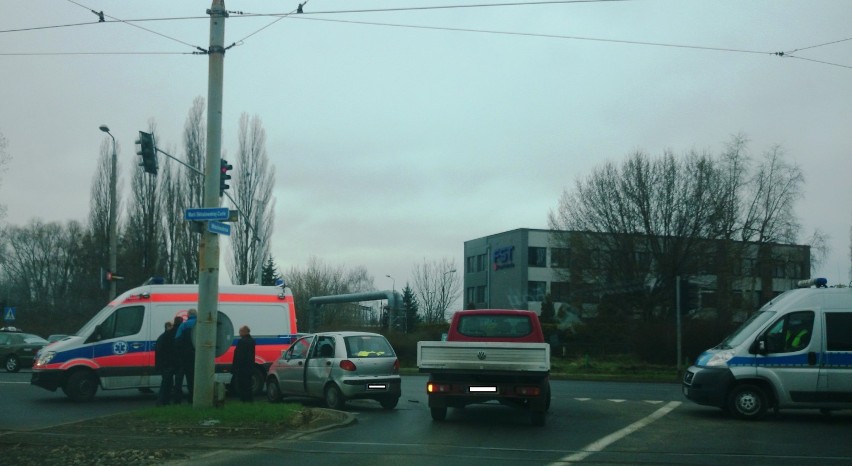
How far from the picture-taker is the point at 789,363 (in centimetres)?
1592

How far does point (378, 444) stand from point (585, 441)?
3.11 metres

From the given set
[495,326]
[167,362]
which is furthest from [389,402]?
[167,362]

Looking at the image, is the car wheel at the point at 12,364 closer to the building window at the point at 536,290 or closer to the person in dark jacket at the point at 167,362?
the person in dark jacket at the point at 167,362

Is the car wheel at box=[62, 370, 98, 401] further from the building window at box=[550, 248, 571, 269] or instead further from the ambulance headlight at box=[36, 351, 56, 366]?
the building window at box=[550, 248, 571, 269]

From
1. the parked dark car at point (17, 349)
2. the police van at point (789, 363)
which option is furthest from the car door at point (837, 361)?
the parked dark car at point (17, 349)

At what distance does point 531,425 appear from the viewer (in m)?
15.3

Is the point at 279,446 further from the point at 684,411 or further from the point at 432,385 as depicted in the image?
the point at 684,411

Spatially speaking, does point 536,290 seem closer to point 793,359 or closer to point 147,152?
point 147,152

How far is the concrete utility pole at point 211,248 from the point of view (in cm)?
1414

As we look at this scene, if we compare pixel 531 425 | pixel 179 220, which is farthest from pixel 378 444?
pixel 179 220

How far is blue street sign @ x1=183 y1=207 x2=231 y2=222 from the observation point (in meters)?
14.0

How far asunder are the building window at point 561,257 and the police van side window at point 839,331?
32500 mm

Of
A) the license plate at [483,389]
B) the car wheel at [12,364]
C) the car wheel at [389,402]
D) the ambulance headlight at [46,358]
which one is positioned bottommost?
the car wheel at [12,364]

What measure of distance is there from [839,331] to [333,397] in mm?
9786
